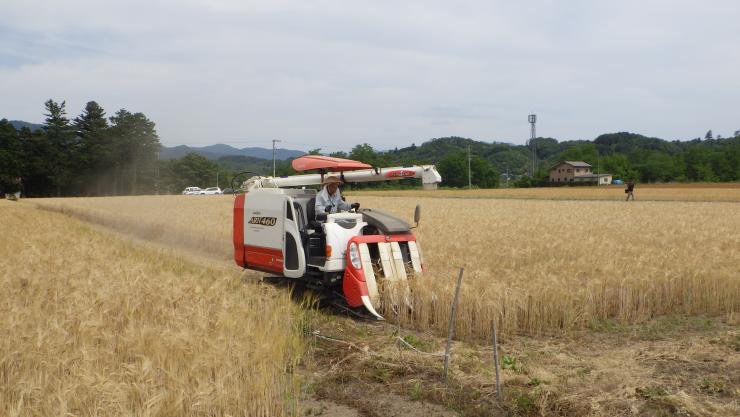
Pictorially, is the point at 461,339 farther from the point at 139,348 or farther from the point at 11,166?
the point at 11,166

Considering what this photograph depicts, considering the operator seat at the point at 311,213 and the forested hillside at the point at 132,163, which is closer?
the operator seat at the point at 311,213

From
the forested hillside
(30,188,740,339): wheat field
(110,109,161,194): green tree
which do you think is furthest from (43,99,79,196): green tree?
(30,188,740,339): wheat field

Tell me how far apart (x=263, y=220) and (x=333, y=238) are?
1842 millimetres

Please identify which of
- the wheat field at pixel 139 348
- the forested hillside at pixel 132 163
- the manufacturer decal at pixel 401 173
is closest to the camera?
the wheat field at pixel 139 348

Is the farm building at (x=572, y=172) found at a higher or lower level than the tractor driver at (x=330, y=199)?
higher

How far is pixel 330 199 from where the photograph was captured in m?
9.56

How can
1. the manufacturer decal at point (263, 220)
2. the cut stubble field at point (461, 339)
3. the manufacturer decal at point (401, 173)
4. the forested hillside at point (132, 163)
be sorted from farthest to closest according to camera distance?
the forested hillside at point (132, 163) → the manufacturer decal at point (263, 220) → the manufacturer decal at point (401, 173) → the cut stubble field at point (461, 339)

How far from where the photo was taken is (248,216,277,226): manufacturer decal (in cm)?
973

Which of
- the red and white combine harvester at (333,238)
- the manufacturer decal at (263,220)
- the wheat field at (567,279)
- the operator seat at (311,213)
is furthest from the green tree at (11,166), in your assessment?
the operator seat at (311,213)

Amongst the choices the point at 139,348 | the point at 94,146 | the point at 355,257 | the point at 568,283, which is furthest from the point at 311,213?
the point at 94,146

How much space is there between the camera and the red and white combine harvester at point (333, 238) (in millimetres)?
8430

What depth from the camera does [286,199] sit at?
9.38 m

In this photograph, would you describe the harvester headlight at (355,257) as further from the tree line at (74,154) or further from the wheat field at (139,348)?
the tree line at (74,154)

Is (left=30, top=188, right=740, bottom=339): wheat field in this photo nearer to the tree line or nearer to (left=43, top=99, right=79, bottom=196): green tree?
the tree line
